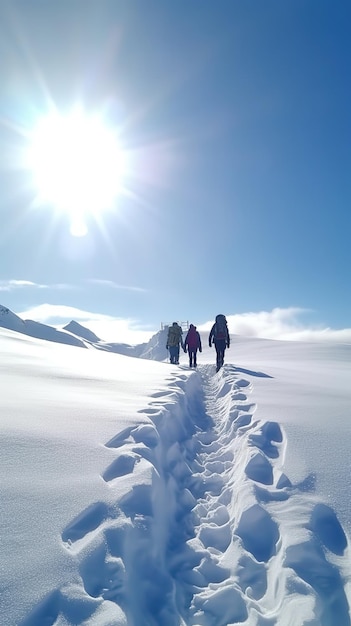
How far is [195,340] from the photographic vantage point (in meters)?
17.2

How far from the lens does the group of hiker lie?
15.3 m

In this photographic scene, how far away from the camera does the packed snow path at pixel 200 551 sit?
2.12 metres

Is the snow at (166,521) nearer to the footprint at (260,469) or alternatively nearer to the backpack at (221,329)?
the footprint at (260,469)

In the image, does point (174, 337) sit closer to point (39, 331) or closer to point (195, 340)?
point (195, 340)

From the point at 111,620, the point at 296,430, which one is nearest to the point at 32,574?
the point at 111,620

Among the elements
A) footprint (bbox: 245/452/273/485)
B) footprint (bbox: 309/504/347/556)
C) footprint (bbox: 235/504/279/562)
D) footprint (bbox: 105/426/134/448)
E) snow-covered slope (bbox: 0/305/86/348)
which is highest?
snow-covered slope (bbox: 0/305/86/348)

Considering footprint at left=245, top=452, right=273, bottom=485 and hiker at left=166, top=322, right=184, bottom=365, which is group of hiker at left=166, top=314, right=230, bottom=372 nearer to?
hiker at left=166, top=322, right=184, bottom=365

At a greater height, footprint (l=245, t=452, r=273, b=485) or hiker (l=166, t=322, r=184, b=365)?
hiker (l=166, t=322, r=184, b=365)

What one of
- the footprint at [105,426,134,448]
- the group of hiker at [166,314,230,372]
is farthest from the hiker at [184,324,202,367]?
the footprint at [105,426,134,448]

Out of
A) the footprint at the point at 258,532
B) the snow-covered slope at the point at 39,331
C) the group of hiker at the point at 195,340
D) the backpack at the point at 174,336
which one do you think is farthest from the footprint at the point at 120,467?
the snow-covered slope at the point at 39,331

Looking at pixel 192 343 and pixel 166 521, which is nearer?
pixel 166 521

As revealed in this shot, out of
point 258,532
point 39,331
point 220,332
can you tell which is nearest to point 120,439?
point 258,532

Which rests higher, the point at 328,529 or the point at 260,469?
the point at 260,469

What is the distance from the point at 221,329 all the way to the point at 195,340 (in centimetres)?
238
